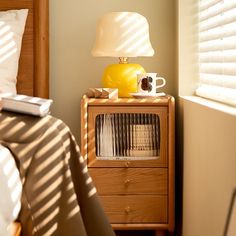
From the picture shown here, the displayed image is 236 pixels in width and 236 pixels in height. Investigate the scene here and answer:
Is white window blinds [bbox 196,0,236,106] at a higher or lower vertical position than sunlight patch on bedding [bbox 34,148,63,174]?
higher

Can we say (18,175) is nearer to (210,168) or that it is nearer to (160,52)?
(210,168)

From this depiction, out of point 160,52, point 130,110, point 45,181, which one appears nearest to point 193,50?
point 160,52

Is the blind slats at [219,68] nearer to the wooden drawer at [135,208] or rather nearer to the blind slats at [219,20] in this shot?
the blind slats at [219,20]

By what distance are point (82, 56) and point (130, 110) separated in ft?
1.85

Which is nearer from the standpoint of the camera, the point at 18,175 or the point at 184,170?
the point at 18,175

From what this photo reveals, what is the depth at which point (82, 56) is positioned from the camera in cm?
269

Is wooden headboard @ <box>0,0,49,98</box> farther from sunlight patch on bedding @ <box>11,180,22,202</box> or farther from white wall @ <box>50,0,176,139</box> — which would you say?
sunlight patch on bedding @ <box>11,180,22,202</box>

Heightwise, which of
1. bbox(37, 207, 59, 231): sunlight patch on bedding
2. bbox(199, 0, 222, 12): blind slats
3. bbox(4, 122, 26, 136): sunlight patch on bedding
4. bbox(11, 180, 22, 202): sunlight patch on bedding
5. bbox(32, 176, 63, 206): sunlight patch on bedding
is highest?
bbox(199, 0, 222, 12): blind slats

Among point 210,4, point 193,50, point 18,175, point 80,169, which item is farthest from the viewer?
point 193,50

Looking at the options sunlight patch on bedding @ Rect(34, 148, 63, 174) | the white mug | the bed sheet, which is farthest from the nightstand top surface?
the bed sheet

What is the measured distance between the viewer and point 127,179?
7.48ft

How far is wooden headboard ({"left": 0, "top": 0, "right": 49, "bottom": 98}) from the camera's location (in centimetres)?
255

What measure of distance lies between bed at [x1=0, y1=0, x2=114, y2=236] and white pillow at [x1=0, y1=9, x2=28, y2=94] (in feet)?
2.40

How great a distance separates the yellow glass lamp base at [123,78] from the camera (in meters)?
2.41
